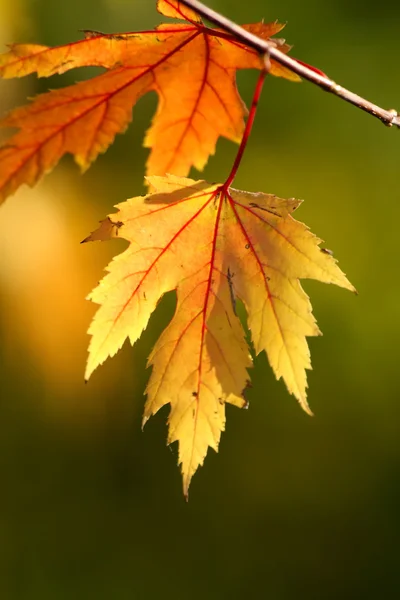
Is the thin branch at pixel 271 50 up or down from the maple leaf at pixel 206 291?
up

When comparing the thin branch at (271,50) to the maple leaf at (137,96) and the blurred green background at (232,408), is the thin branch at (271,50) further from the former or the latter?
the blurred green background at (232,408)

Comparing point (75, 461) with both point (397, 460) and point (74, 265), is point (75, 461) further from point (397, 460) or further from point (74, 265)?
point (397, 460)

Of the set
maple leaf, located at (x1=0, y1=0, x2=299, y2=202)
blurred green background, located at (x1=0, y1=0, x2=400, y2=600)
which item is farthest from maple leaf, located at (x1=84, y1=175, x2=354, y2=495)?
blurred green background, located at (x1=0, y1=0, x2=400, y2=600)

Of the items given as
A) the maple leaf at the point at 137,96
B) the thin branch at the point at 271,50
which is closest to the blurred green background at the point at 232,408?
the maple leaf at the point at 137,96

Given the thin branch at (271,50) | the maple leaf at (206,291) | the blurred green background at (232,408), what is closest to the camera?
the thin branch at (271,50)

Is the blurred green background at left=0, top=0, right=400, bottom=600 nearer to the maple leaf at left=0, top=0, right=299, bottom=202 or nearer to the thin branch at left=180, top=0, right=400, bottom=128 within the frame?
the maple leaf at left=0, top=0, right=299, bottom=202

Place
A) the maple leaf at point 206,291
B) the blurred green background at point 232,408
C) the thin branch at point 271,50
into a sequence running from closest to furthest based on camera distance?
1. the thin branch at point 271,50
2. the maple leaf at point 206,291
3. the blurred green background at point 232,408
